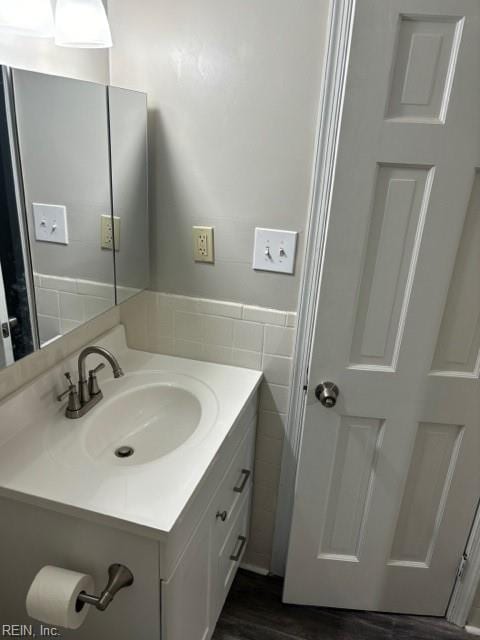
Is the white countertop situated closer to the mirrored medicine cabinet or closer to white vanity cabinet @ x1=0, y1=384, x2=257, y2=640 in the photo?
white vanity cabinet @ x1=0, y1=384, x2=257, y2=640

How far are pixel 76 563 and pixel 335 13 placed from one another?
1.41 meters

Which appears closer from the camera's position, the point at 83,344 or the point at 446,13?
the point at 446,13

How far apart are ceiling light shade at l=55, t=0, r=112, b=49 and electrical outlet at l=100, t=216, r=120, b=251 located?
0.43 meters

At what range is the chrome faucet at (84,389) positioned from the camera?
122cm

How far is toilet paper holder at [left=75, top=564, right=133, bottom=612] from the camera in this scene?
0.92m

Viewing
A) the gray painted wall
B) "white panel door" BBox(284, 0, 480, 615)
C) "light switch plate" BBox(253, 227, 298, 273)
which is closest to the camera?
"white panel door" BBox(284, 0, 480, 615)

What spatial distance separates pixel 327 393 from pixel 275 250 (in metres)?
0.44

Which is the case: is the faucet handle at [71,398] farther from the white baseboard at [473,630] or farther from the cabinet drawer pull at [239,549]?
the white baseboard at [473,630]

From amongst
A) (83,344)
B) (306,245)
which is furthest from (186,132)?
(83,344)

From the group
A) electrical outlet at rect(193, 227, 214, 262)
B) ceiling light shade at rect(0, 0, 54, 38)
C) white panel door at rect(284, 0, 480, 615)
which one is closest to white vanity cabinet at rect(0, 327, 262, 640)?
white panel door at rect(284, 0, 480, 615)

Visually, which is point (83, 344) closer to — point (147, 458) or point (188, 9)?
point (147, 458)

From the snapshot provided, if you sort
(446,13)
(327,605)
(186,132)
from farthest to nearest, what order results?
(327,605)
(186,132)
(446,13)

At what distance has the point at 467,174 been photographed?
1.08 metres

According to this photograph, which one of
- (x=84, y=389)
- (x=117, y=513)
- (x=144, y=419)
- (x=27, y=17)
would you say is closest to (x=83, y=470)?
(x=117, y=513)
